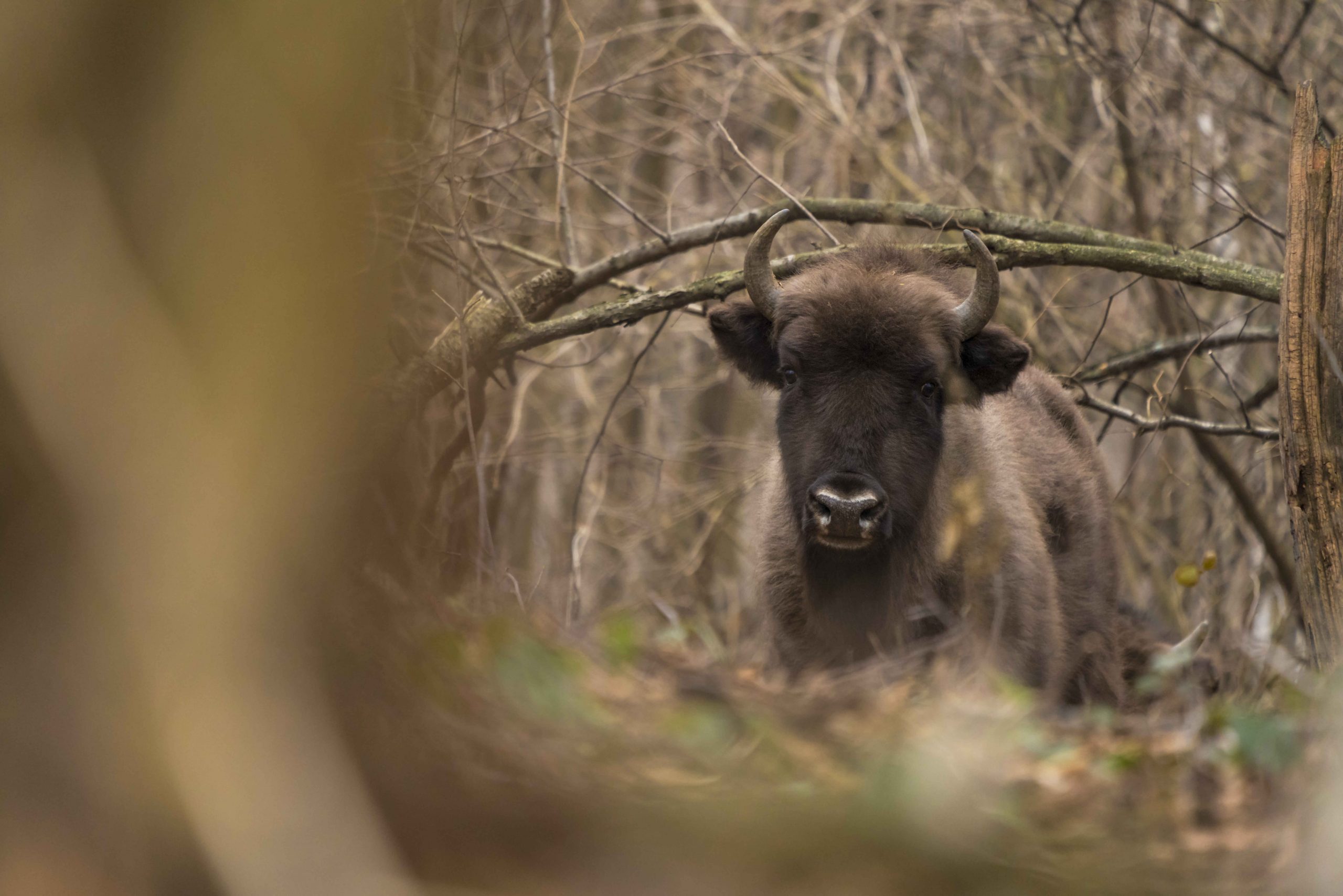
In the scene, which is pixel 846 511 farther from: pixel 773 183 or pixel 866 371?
pixel 773 183


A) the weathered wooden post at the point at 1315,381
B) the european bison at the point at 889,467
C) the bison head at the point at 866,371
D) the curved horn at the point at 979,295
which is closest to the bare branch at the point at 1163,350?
the european bison at the point at 889,467

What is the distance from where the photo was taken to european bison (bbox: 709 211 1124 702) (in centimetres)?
526

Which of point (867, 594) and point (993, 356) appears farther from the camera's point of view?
point (993, 356)

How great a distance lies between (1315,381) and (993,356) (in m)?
1.48

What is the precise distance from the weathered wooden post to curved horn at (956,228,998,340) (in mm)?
1224

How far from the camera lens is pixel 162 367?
2641 millimetres

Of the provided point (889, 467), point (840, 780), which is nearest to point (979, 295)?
point (889, 467)

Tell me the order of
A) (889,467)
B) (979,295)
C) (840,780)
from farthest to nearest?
(979,295) < (889,467) < (840,780)

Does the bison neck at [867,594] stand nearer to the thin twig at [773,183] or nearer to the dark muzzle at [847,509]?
the dark muzzle at [847,509]

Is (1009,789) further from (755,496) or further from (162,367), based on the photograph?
(755,496)

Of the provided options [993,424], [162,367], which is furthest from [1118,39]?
[162,367]

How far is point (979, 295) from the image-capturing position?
5535 millimetres

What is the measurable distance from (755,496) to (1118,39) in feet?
14.8

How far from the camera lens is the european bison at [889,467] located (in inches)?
207
